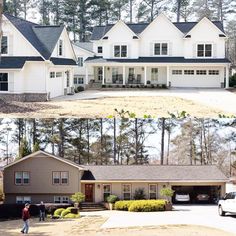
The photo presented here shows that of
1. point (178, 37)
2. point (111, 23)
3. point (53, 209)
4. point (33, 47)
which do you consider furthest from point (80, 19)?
point (53, 209)

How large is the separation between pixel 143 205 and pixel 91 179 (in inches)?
86.2

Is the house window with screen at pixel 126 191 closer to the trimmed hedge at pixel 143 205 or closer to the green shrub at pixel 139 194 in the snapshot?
the green shrub at pixel 139 194

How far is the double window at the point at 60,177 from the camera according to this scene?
14.2 meters

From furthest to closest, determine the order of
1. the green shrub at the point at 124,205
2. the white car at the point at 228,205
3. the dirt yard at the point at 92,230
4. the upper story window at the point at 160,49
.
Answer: the upper story window at the point at 160,49 → the green shrub at the point at 124,205 → the white car at the point at 228,205 → the dirt yard at the point at 92,230

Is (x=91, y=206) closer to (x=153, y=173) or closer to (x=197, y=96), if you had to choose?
(x=153, y=173)

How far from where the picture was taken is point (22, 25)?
19.9 metres

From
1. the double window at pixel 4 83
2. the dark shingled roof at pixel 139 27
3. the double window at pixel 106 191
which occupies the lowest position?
the double window at pixel 106 191

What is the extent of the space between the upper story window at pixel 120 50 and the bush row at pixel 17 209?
15.8 metres

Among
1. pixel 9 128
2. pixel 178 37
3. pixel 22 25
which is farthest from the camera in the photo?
pixel 178 37

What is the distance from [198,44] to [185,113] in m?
16.1

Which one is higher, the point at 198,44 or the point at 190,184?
the point at 198,44

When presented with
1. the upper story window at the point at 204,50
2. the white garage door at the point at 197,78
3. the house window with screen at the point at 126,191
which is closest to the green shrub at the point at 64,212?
the house window with screen at the point at 126,191

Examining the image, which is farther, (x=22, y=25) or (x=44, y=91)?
(x=22, y=25)

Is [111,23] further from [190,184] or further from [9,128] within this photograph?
[9,128]
